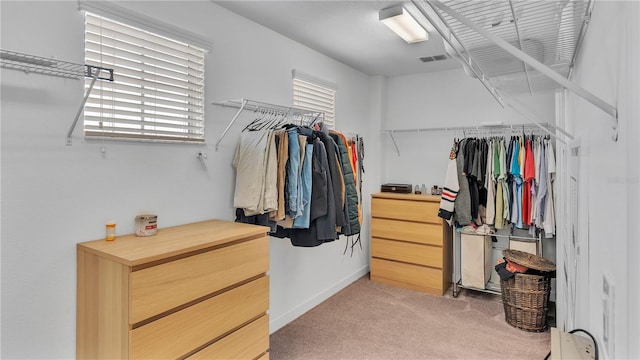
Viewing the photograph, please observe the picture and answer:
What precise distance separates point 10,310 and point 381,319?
2.51 meters

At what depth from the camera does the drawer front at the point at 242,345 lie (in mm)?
1709

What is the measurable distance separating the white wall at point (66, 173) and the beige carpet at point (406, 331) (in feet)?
3.80

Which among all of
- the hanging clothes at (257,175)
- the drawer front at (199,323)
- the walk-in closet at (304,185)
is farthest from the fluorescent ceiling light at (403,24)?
the drawer front at (199,323)

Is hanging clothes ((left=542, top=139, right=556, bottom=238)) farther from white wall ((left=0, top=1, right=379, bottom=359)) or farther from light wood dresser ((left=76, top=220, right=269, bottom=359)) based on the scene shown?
white wall ((left=0, top=1, right=379, bottom=359))

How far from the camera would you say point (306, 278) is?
10.6 ft

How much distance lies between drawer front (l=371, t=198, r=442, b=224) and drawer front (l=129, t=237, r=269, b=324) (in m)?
2.14

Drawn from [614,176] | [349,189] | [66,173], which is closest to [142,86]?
[66,173]

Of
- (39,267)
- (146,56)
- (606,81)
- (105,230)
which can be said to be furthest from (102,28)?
(606,81)

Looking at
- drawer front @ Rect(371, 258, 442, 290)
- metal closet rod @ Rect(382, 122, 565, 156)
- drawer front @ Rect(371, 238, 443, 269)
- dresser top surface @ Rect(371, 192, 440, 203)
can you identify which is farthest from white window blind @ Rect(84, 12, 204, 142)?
metal closet rod @ Rect(382, 122, 565, 156)

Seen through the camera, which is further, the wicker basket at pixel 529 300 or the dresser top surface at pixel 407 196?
the dresser top surface at pixel 407 196

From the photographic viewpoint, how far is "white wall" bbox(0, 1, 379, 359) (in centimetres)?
149

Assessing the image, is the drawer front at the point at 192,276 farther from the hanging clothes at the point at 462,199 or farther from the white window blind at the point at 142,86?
the hanging clothes at the point at 462,199

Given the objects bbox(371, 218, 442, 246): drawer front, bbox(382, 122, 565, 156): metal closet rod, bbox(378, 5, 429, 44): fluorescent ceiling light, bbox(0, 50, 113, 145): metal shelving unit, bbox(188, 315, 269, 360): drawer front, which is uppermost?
bbox(378, 5, 429, 44): fluorescent ceiling light

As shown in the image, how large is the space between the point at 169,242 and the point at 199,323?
41cm
